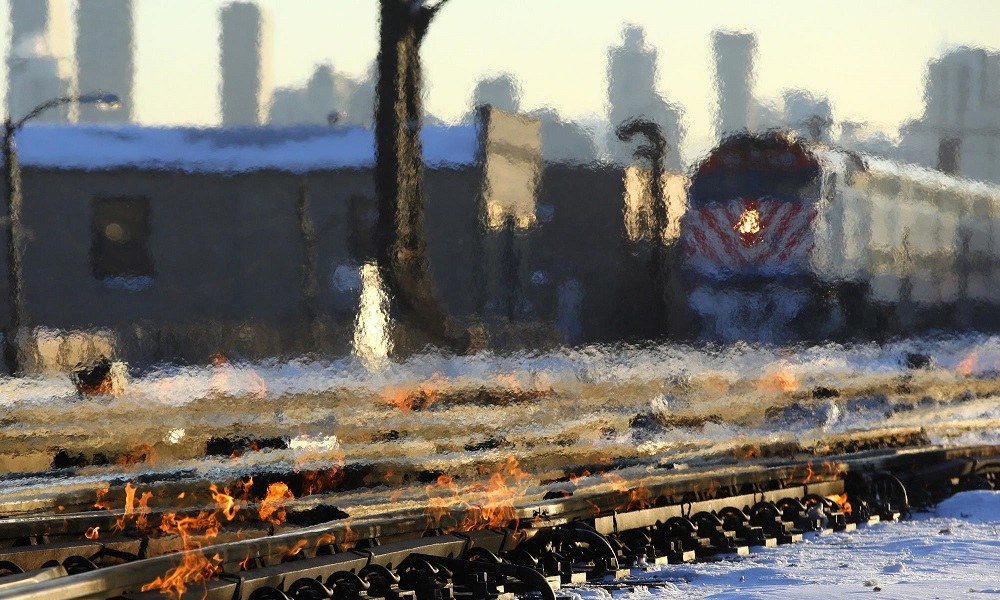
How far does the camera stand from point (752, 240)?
74.2 feet

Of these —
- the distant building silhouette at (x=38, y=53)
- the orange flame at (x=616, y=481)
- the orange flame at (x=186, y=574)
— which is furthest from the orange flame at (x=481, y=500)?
the distant building silhouette at (x=38, y=53)

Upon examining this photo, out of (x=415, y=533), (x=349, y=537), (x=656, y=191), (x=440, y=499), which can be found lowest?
(x=440, y=499)

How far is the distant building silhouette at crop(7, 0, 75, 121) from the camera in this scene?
13.6 m

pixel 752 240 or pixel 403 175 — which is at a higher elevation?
pixel 403 175

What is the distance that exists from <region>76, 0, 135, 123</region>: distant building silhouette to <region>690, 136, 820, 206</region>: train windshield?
8515 millimetres

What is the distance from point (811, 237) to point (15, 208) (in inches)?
458

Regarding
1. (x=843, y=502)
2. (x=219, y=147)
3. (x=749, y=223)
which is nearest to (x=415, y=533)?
(x=843, y=502)

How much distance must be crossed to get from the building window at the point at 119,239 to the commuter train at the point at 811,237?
758 cm

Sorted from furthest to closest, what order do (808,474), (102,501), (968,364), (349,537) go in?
(968,364) < (808,474) < (102,501) < (349,537)

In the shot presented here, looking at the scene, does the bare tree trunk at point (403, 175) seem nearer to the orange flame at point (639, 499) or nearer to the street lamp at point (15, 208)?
the street lamp at point (15, 208)

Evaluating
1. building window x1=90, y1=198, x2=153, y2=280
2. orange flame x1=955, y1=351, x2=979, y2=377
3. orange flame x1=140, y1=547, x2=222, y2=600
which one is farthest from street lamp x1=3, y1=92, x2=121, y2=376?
orange flame x1=955, y1=351, x2=979, y2=377

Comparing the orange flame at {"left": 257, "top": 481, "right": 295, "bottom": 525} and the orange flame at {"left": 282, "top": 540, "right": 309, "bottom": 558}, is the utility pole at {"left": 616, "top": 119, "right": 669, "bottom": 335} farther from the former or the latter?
the orange flame at {"left": 282, "top": 540, "right": 309, "bottom": 558}

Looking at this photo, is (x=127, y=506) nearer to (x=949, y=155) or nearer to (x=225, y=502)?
(x=225, y=502)

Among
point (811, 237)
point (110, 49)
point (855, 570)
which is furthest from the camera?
point (811, 237)
